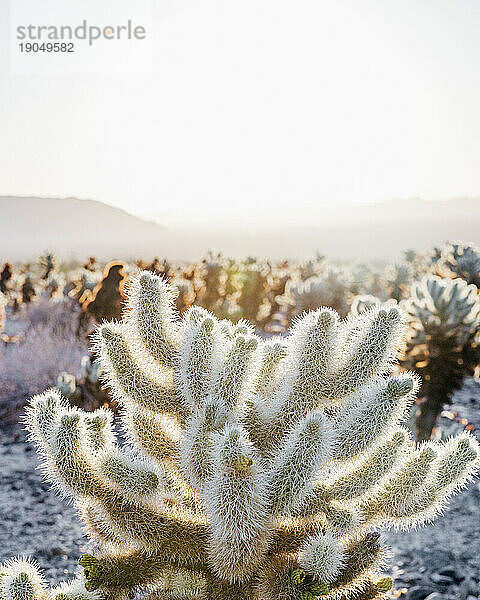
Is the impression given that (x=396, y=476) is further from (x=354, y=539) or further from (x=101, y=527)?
(x=101, y=527)

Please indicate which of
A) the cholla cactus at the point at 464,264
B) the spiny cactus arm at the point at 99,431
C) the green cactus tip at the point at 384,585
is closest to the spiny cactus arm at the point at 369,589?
the green cactus tip at the point at 384,585

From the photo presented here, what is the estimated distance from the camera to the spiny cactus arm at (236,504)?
1.62m

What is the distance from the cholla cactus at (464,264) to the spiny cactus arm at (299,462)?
694 centimetres

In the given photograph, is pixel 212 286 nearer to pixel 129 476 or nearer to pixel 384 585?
pixel 384 585

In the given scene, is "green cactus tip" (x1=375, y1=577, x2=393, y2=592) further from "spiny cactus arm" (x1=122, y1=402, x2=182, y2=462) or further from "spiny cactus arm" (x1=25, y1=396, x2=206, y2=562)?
"spiny cactus arm" (x1=122, y1=402, x2=182, y2=462)

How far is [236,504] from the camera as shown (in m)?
1.67

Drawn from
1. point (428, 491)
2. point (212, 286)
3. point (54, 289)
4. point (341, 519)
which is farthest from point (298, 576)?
point (54, 289)

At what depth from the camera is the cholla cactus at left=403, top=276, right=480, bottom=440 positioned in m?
4.72

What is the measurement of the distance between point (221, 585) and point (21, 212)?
7515 centimetres

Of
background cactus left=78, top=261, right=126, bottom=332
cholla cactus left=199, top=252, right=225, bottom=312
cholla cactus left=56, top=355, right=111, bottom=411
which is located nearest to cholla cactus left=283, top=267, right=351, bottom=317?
cholla cactus left=199, top=252, right=225, bottom=312

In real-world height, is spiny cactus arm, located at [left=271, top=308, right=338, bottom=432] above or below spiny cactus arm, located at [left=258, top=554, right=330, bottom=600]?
above

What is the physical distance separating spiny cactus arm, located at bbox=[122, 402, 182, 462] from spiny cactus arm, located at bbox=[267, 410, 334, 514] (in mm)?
431

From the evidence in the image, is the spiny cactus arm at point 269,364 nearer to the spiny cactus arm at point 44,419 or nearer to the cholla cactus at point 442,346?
the spiny cactus arm at point 44,419

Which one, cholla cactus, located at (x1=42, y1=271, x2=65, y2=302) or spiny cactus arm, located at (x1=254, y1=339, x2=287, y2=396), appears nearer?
spiny cactus arm, located at (x1=254, y1=339, x2=287, y2=396)
